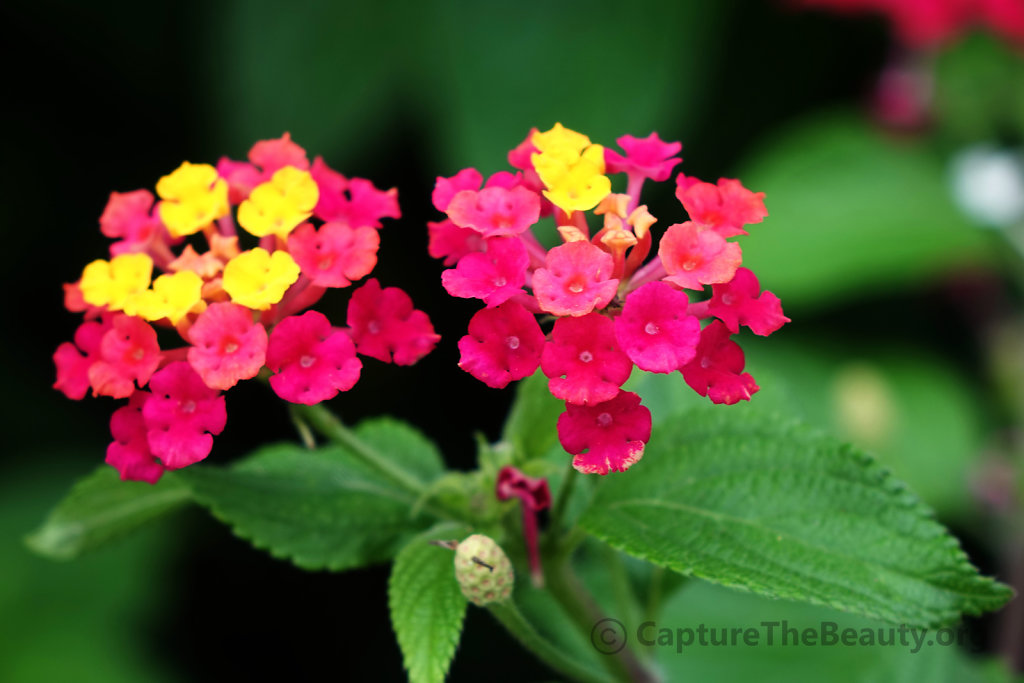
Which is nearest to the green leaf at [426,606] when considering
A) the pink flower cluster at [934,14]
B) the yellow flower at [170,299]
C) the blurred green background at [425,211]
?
the yellow flower at [170,299]

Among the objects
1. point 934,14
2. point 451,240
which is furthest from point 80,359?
point 934,14

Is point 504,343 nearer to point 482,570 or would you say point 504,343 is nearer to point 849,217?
point 482,570

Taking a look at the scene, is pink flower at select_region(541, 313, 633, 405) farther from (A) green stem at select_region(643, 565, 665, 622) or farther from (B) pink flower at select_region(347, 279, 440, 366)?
(A) green stem at select_region(643, 565, 665, 622)

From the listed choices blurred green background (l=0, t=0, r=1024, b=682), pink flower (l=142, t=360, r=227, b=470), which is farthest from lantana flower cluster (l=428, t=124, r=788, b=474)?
blurred green background (l=0, t=0, r=1024, b=682)

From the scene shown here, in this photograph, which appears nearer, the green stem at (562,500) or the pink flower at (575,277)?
the pink flower at (575,277)

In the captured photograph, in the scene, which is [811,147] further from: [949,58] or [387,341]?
[387,341]

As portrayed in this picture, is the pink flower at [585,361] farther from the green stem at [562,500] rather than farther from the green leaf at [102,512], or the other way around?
the green leaf at [102,512]
